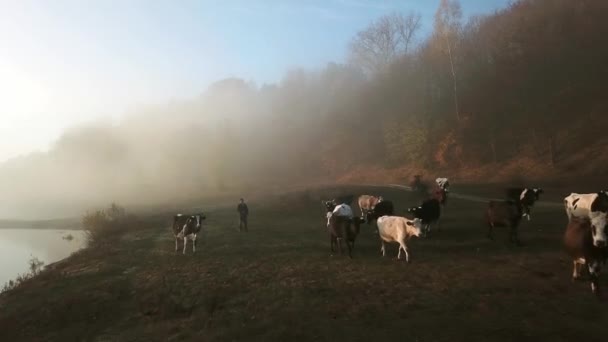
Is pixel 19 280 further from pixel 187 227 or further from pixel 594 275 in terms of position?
pixel 594 275

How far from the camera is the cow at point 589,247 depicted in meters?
12.0

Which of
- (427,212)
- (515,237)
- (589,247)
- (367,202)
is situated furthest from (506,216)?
(367,202)

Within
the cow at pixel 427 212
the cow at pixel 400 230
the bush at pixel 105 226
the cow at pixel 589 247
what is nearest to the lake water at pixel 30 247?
the bush at pixel 105 226

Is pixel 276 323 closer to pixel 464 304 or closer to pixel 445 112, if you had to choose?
pixel 464 304

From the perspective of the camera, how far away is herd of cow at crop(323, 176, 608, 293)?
12.2 meters

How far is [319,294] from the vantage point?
13820mm

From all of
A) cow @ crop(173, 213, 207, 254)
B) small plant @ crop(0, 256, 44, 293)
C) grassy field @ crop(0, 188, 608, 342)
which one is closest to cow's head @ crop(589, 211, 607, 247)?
grassy field @ crop(0, 188, 608, 342)

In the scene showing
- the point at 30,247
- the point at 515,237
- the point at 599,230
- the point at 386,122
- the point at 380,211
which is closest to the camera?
the point at 599,230

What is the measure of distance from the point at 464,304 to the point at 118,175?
9233 centimetres

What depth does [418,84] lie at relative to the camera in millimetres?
80438

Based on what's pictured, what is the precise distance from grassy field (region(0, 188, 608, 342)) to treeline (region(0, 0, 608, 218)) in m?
27.2

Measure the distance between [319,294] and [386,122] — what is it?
69944 millimetres

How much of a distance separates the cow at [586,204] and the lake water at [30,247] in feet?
106

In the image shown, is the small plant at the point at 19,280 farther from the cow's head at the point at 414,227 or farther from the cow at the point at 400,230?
the cow's head at the point at 414,227
